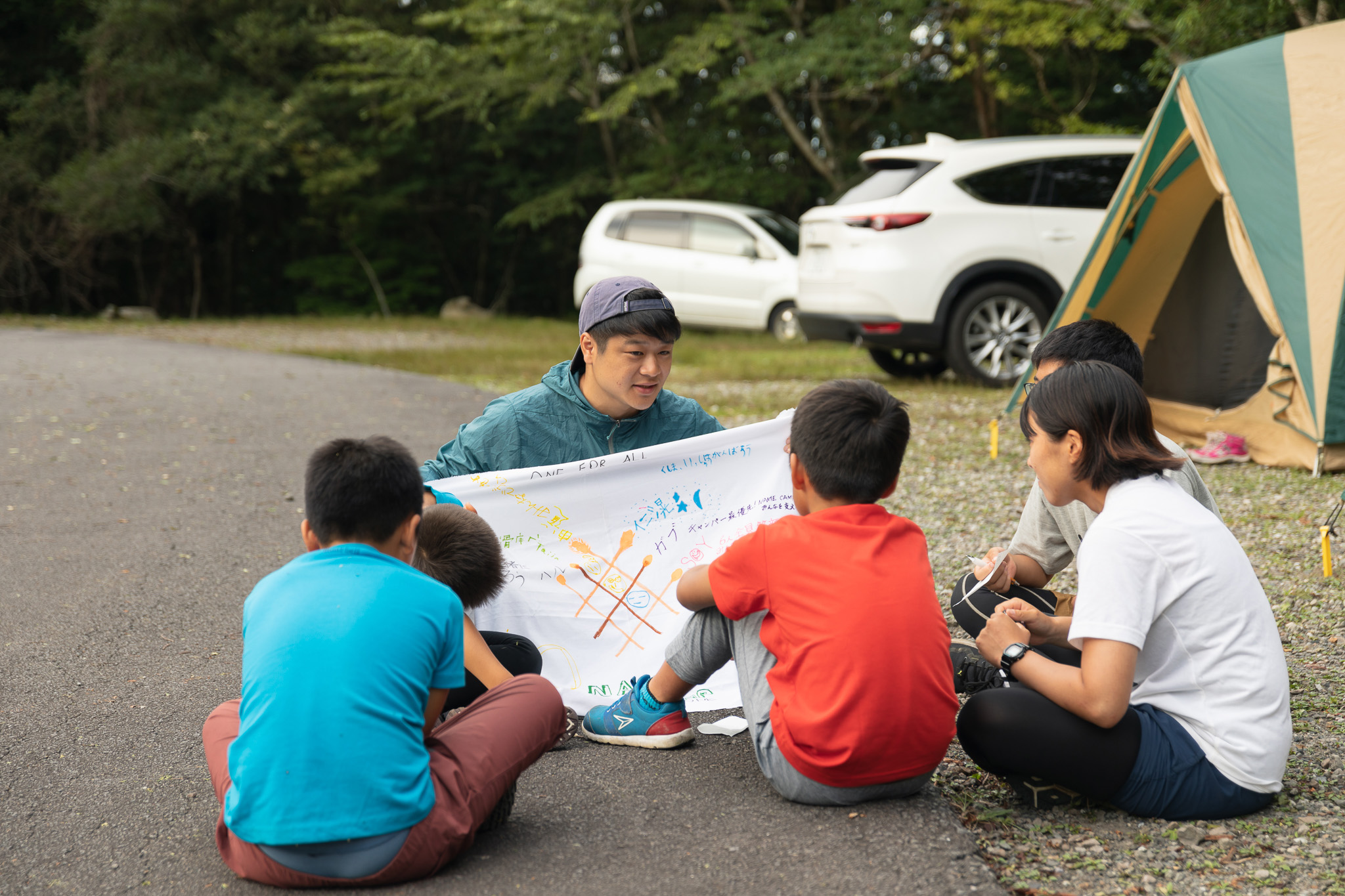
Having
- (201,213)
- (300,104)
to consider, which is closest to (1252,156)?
(300,104)

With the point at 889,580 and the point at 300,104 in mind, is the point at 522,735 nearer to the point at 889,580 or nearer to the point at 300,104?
the point at 889,580

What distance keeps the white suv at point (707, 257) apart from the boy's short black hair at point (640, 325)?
10.6 metres

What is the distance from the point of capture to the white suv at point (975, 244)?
29.3ft

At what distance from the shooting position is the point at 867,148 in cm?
1969

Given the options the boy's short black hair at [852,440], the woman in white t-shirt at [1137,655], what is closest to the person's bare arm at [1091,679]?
the woman in white t-shirt at [1137,655]

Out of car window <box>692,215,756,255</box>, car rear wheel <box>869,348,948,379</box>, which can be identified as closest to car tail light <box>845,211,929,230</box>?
car rear wheel <box>869,348,948,379</box>

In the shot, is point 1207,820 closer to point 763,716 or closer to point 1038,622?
point 1038,622

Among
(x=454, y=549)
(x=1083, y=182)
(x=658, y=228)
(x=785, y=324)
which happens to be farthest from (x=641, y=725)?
(x=658, y=228)

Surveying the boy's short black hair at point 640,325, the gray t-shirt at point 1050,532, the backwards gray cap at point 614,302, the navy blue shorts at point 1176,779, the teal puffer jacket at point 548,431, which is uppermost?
the backwards gray cap at point 614,302

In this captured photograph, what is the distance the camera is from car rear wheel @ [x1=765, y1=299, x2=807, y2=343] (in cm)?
1381

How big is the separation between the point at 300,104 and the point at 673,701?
19.4m

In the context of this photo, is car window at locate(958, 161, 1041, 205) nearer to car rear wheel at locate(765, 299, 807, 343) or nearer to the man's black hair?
car rear wheel at locate(765, 299, 807, 343)

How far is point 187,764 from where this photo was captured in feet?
9.45

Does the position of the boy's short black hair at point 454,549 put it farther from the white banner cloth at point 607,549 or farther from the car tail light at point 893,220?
the car tail light at point 893,220
